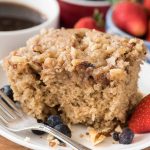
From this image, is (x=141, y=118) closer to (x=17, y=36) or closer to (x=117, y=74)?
(x=117, y=74)

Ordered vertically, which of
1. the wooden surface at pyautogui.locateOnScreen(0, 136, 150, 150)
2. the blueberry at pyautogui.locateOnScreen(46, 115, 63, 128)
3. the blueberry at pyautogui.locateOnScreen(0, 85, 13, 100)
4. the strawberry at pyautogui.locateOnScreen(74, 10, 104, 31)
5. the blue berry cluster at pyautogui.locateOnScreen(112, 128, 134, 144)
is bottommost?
the strawberry at pyautogui.locateOnScreen(74, 10, 104, 31)

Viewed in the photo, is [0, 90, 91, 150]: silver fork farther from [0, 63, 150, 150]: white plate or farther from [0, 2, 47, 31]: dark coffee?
[0, 2, 47, 31]: dark coffee

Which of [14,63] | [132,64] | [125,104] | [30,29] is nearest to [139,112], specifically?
[125,104]

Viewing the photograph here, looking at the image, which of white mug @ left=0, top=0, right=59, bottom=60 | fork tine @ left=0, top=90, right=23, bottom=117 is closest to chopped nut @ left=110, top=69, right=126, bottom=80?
fork tine @ left=0, top=90, right=23, bottom=117

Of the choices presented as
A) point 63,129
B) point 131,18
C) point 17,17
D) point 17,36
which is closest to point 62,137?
point 63,129

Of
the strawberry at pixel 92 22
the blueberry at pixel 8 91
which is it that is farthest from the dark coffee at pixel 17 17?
the blueberry at pixel 8 91

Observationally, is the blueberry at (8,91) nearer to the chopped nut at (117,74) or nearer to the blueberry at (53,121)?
the blueberry at (53,121)
